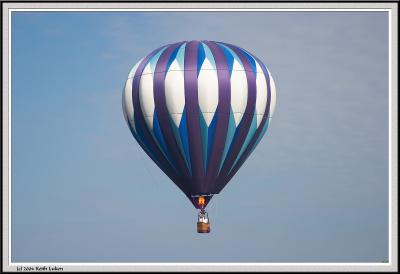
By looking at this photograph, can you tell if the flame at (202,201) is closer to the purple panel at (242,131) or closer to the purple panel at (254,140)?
the purple panel at (242,131)

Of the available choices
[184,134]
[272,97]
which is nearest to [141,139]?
[184,134]

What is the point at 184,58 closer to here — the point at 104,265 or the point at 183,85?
the point at 183,85

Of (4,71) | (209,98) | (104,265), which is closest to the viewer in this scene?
(104,265)

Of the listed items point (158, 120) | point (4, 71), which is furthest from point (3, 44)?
point (158, 120)

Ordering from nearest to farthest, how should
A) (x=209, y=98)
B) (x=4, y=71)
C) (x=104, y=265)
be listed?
1. (x=104, y=265)
2. (x=4, y=71)
3. (x=209, y=98)

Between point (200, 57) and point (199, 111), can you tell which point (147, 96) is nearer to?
A: point (199, 111)

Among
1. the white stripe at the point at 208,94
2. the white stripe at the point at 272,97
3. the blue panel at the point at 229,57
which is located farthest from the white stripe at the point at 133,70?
the white stripe at the point at 272,97

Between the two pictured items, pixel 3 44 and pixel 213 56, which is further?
pixel 213 56
